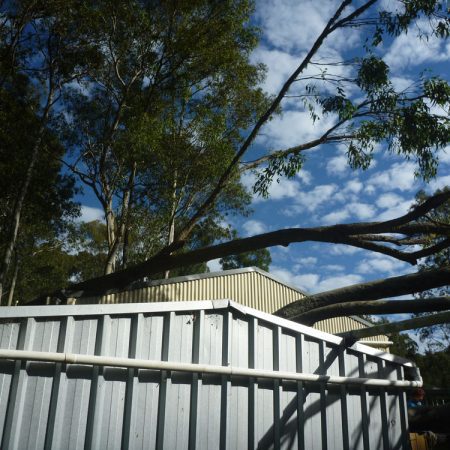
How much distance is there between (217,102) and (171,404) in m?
13.5

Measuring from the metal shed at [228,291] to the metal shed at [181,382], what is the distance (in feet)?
24.0

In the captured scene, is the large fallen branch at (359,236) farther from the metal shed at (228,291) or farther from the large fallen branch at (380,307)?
the metal shed at (228,291)

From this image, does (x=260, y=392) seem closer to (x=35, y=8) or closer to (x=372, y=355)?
(x=372, y=355)

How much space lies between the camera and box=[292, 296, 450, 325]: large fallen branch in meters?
7.86

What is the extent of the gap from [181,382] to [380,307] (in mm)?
5020

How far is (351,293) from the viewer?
27.7 feet

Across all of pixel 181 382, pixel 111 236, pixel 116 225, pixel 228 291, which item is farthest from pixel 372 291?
pixel 116 225

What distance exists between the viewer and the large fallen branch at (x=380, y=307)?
7855 mm

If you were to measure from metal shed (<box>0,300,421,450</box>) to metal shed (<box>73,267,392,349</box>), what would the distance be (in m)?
7.30

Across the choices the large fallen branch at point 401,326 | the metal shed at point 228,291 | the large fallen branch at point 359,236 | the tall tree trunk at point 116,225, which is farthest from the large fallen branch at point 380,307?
the tall tree trunk at point 116,225

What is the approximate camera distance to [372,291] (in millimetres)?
8266

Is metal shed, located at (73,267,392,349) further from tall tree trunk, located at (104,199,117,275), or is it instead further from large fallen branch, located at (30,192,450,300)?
large fallen branch, located at (30,192,450,300)

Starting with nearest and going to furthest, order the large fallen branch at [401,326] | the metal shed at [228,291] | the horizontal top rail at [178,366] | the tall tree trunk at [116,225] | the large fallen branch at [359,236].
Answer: the horizontal top rail at [178,366]
the large fallen branch at [401,326]
the large fallen branch at [359,236]
the metal shed at [228,291]
the tall tree trunk at [116,225]

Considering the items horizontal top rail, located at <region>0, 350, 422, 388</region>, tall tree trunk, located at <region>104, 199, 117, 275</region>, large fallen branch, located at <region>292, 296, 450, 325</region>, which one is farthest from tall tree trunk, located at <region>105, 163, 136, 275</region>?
horizontal top rail, located at <region>0, 350, 422, 388</region>
